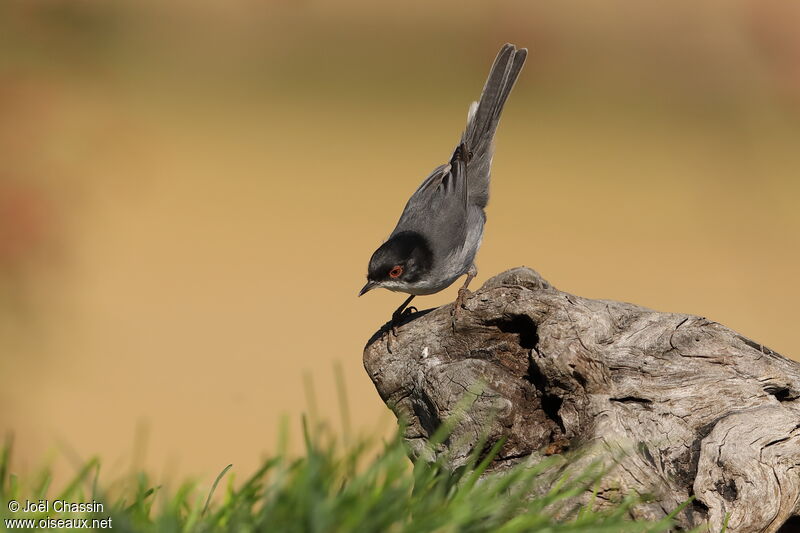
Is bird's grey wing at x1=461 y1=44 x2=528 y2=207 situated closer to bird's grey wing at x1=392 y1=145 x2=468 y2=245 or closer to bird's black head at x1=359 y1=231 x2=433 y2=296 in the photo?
bird's grey wing at x1=392 y1=145 x2=468 y2=245

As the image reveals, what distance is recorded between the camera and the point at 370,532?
1828mm

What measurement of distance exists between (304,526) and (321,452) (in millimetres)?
211

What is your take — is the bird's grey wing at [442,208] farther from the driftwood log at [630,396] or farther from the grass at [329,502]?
the grass at [329,502]

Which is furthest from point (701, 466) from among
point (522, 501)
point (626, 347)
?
point (522, 501)

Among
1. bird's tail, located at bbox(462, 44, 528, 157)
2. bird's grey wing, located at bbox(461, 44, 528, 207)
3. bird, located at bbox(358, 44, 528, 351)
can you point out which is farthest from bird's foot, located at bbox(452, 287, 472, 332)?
bird's tail, located at bbox(462, 44, 528, 157)

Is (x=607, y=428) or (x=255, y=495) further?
(x=607, y=428)

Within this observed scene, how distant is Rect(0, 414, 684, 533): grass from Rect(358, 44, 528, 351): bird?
1.35 metres

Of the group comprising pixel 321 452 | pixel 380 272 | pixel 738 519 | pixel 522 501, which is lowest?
pixel 738 519

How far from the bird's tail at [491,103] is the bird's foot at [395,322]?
1.50 m

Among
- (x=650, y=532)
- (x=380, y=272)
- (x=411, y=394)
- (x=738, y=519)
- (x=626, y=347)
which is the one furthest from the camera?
(x=380, y=272)

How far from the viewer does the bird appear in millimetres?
3889

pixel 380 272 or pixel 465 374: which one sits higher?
pixel 380 272

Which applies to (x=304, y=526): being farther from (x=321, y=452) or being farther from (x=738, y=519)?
(x=738, y=519)

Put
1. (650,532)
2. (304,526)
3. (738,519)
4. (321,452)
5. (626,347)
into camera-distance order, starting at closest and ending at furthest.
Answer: (304,526), (321,452), (650,532), (738,519), (626,347)
